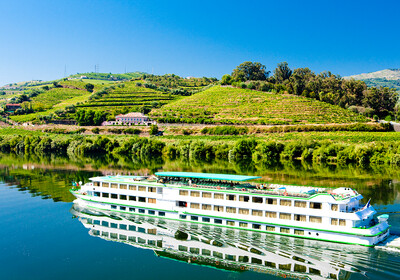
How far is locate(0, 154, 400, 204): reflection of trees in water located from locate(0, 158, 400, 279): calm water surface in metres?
7.89

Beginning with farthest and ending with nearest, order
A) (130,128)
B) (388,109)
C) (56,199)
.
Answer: (388,109) < (130,128) < (56,199)

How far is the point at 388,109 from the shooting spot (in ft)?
421

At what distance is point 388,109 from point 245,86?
192 feet

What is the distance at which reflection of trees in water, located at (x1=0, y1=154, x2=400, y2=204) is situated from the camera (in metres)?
45.6

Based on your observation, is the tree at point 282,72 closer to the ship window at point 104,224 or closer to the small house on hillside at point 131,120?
the small house on hillside at point 131,120

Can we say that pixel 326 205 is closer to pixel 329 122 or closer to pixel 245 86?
pixel 329 122

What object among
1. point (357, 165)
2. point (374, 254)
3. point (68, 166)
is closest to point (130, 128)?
point (68, 166)

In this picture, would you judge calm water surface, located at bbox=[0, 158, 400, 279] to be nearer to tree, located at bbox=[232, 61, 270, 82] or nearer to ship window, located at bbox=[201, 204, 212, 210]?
ship window, located at bbox=[201, 204, 212, 210]

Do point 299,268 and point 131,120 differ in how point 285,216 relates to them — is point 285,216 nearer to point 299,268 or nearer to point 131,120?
point 299,268

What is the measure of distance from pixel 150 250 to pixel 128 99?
138 metres

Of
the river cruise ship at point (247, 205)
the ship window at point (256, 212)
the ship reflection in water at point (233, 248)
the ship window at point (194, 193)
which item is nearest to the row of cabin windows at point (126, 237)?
the ship reflection in water at point (233, 248)

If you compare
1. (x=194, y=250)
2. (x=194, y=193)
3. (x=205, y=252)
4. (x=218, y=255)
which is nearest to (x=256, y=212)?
(x=194, y=193)

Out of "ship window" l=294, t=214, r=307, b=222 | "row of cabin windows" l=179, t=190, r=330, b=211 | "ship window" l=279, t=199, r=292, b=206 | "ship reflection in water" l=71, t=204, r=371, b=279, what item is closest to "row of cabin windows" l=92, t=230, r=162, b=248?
"ship reflection in water" l=71, t=204, r=371, b=279

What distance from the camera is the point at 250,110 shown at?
128250 mm
